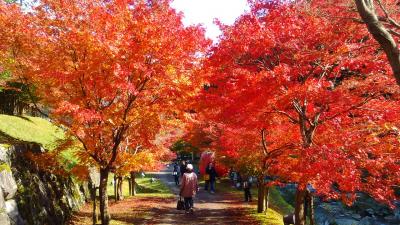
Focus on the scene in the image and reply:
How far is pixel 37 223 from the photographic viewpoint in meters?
10.7

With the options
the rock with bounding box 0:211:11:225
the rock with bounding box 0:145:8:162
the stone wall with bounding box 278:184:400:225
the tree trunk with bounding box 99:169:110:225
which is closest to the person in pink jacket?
the tree trunk with bounding box 99:169:110:225

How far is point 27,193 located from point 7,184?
4.36 ft

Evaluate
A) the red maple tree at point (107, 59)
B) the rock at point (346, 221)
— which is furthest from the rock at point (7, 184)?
the rock at point (346, 221)

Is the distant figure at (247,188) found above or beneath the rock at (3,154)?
beneath

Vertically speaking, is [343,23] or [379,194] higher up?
[343,23]

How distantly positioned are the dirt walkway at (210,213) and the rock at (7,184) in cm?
529

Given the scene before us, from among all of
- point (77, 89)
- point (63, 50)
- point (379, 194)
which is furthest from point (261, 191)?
point (63, 50)

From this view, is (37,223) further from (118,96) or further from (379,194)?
(379,194)

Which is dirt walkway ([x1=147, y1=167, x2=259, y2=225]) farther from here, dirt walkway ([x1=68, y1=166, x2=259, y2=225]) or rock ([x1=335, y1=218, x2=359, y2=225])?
rock ([x1=335, y1=218, x2=359, y2=225])

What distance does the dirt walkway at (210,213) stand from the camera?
13.8 metres

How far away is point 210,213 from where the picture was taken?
1541 centimetres

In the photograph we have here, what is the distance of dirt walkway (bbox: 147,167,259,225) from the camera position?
1377cm

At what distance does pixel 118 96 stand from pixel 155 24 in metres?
2.55

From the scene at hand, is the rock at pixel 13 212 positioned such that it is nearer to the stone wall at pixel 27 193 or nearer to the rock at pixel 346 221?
the stone wall at pixel 27 193
